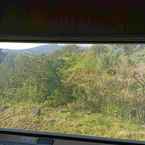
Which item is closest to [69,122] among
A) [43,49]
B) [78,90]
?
[78,90]

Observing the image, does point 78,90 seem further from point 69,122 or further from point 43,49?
point 43,49

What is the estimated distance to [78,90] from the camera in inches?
104

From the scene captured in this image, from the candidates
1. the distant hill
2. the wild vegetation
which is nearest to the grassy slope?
the wild vegetation

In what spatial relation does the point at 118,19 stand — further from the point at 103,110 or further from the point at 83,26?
the point at 103,110

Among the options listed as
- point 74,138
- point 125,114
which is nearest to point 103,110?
point 125,114

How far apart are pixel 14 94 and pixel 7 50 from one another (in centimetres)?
40

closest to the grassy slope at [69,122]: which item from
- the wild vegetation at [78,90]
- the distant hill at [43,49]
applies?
the wild vegetation at [78,90]

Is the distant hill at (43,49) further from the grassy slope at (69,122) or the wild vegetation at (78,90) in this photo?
the grassy slope at (69,122)

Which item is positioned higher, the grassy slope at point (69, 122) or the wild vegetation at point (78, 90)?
the wild vegetation at point (78, 90)

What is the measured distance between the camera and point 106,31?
253 centimetres

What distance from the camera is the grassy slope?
8.37 feet

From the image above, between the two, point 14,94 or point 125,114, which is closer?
point 125,114

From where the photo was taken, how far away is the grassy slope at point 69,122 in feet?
8.37

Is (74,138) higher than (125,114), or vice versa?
(125,114)
